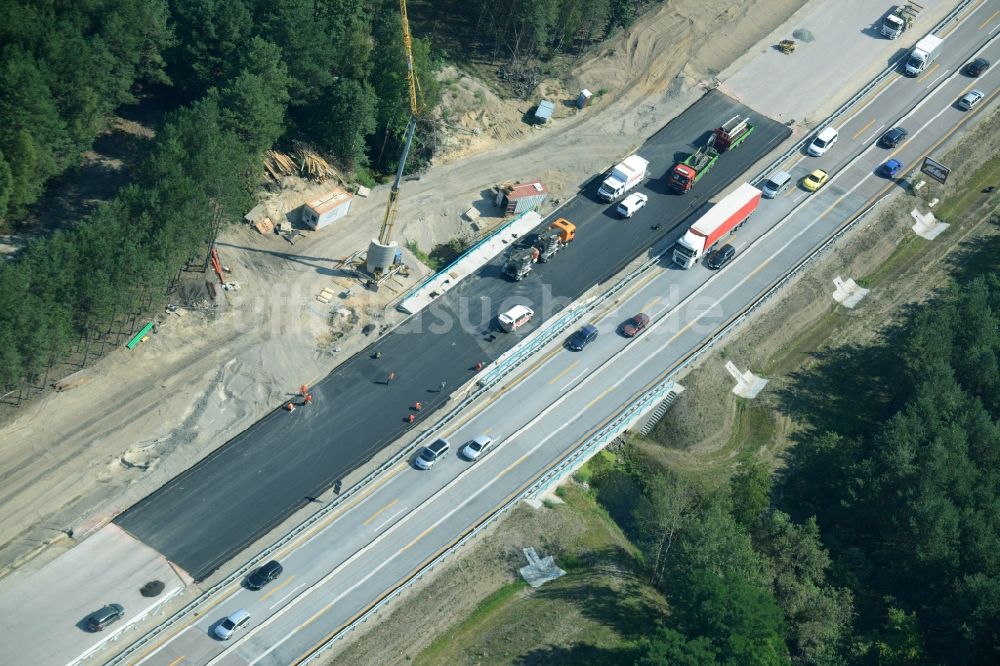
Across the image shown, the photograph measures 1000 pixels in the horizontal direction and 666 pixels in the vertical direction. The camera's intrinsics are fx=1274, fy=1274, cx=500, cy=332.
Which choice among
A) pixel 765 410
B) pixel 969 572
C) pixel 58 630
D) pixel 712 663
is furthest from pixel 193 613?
pixel 969 572

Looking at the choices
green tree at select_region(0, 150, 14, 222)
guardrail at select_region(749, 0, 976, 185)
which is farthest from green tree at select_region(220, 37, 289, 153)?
guardrail at select_region(749, 0, 976, 185)

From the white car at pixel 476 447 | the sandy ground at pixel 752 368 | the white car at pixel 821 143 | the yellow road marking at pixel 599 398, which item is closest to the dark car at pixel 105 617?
the sandy ground at pixel 752 368

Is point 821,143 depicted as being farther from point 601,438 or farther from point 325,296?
point 325,296

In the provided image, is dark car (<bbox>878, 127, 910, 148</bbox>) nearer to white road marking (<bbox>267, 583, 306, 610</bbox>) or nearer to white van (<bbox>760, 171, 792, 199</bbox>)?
white van (<bbox>760, 171, 792, 199</bbox>)

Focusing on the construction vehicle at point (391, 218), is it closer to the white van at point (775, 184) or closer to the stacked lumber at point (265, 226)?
the stacked lumber at point (265, 226)

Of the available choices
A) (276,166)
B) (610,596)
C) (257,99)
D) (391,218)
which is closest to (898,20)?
(391,218)

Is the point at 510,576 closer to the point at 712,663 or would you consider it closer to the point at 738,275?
the point at 712,663
